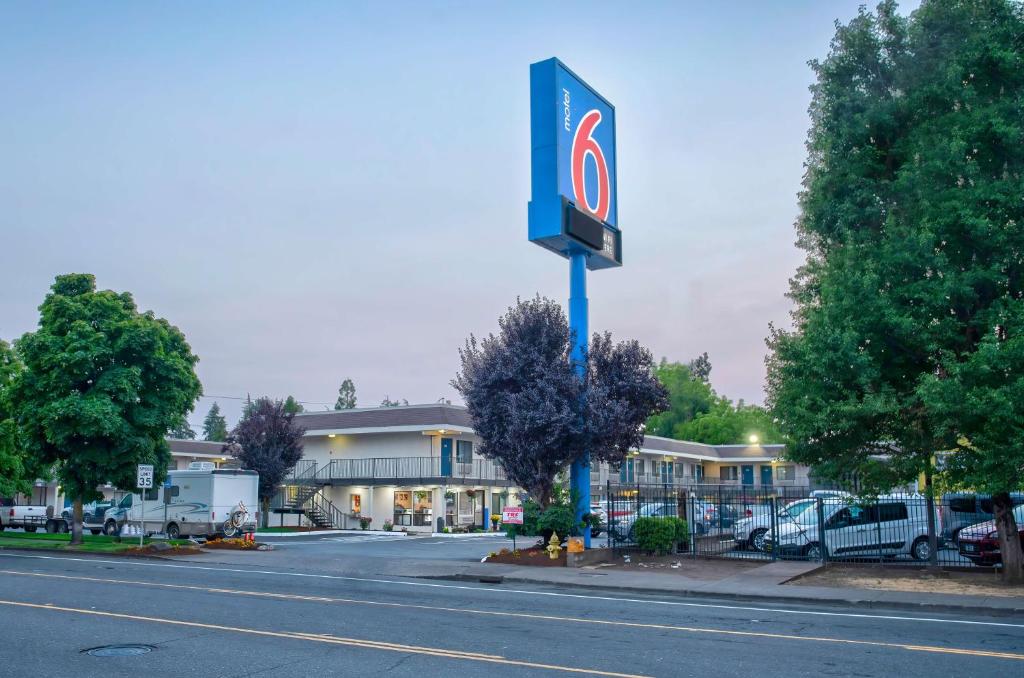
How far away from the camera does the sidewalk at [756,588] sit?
1571cm

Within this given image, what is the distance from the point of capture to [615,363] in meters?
25.1

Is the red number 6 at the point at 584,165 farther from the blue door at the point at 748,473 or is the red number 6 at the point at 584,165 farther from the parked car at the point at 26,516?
the blue door at the point at 748,473

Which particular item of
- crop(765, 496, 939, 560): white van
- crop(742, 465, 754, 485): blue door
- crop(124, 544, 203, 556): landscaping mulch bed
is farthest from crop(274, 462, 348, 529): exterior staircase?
crop(742, 465, 754, 485): blue door

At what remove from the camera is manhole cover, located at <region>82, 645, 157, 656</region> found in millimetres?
10398

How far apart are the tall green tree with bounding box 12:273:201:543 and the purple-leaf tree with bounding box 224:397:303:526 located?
409 inches

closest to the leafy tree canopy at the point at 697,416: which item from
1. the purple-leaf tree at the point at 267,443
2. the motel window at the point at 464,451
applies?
the motel window at the point at 464,451

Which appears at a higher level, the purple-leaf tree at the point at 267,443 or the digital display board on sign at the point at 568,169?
the digital display board on sign at the point at 568,169

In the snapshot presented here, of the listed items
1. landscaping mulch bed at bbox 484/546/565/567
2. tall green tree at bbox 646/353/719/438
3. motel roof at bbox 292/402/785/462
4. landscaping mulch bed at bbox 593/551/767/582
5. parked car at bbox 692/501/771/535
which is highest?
tall green tree at bbox 646/353/719/438

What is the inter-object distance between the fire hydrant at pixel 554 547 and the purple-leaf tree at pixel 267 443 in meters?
22.9

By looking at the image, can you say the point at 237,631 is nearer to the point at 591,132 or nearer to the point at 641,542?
the point at 641,542

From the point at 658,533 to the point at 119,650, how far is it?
1666 cm

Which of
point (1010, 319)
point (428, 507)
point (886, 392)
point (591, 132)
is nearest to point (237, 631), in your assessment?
point (886, 392)

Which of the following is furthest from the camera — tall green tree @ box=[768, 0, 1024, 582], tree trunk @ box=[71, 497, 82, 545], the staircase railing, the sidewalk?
the staircase railing

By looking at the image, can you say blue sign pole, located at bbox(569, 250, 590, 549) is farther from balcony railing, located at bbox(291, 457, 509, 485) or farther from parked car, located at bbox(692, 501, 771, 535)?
balcony railing, located at bbox(291, 457, 509, 485)
